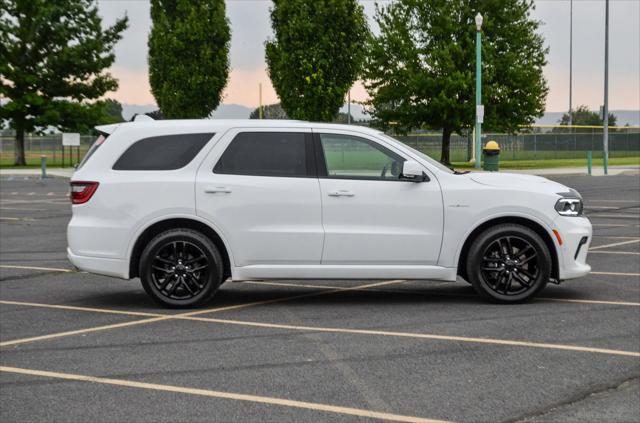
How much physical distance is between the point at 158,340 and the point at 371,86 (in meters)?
42.1

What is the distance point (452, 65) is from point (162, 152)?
37.3 meters

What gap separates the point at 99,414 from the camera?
5.64 m

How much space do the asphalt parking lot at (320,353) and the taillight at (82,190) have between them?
40.9 inches

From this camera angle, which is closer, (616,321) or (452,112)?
(616,321)

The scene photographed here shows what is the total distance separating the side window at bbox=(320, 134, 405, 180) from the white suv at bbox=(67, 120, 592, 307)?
2 cm

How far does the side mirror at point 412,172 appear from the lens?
8.97 m

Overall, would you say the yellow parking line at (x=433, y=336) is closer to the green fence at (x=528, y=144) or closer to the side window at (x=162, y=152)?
the side window at (x=162, y=152)

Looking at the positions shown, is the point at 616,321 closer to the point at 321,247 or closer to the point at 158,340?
the point at 321,247

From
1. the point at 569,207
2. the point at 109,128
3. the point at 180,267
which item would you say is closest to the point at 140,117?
the point at 109,128

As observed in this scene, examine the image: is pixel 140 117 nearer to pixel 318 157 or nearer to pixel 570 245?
pixel 318 157

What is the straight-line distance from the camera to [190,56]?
211 feet

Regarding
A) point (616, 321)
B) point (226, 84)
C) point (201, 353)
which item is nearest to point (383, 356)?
point (201, 353)

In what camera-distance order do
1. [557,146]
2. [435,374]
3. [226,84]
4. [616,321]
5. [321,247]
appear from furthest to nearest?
[226,84]
[557,146]
[321,247]
[616,321]
[435,374]

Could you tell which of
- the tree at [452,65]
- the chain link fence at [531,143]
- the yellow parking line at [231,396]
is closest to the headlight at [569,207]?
the yellow parking line at [231,396]
